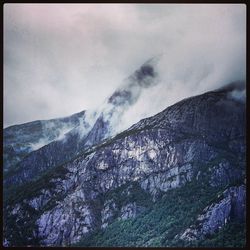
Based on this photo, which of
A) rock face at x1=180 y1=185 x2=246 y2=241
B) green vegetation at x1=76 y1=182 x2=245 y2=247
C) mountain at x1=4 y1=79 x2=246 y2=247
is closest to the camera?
green vegetation at x1=76 y1=182 x2=245 y2=247

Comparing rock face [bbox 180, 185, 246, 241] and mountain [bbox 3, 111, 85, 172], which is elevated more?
mountain [bbox 3, 111, 85, 172]

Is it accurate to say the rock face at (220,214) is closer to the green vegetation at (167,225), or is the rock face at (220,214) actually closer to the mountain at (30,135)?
the green vegetation at (167,225)

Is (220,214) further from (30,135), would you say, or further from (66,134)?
(30,135)

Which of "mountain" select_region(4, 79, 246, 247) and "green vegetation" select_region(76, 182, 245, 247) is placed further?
"mountain" select_region(4, 79, 246, 247)

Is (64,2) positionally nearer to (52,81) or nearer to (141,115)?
(52,81)

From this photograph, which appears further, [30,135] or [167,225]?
[30,135]

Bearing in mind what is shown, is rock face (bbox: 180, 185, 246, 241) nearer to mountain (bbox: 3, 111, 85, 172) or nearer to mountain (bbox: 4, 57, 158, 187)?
mountain (bbox: 4, 57, 158, 187)

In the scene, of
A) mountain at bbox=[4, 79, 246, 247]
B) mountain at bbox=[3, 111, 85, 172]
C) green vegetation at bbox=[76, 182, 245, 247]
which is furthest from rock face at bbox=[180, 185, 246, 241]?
mountain at bbox=[3, 111, 85, 172]

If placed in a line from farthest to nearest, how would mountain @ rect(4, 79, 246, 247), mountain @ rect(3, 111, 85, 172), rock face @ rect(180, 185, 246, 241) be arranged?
mountain @ rect(4, 79, 246, 247) < rock face @ rect(180, 185, 246, 241) < mountain @ rect(3, 111, 85, 172)

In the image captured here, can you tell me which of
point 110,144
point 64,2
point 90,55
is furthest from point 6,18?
point 110,144

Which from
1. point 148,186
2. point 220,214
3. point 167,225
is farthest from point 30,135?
point 220,214
